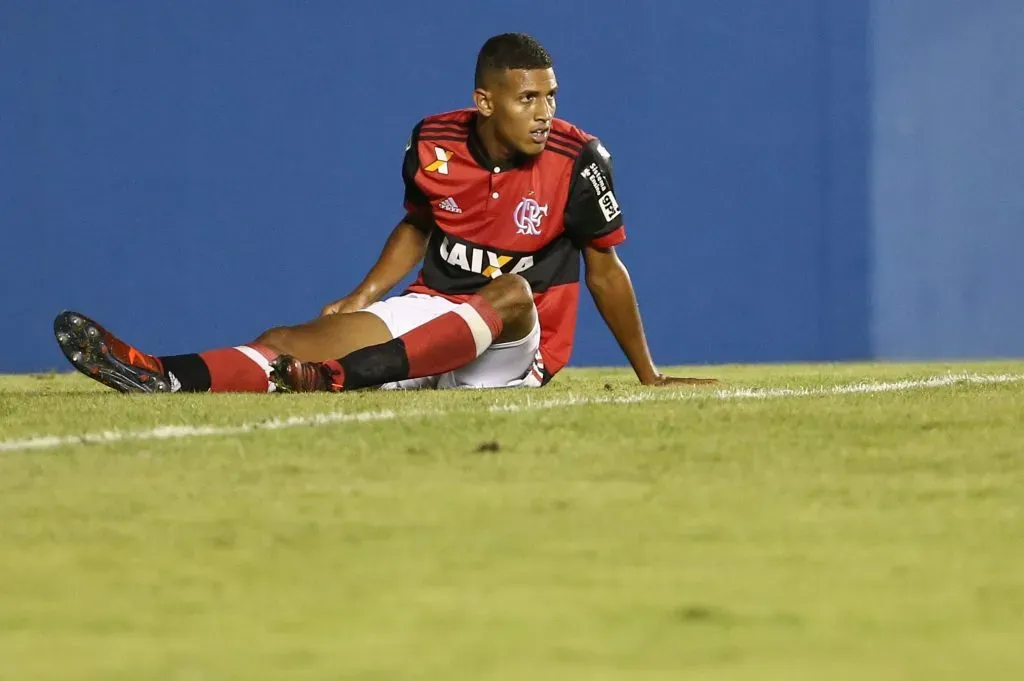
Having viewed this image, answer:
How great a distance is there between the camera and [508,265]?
3.43 metres

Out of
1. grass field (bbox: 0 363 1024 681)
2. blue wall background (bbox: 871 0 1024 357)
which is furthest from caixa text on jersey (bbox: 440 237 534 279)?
blue wall background (bbox: 871 0 1024 357)

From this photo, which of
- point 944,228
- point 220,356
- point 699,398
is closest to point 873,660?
point 699,398

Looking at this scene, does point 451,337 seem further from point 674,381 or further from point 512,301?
point 674,381

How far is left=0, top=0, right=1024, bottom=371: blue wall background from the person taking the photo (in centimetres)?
564

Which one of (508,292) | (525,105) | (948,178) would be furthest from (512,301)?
(948,178)

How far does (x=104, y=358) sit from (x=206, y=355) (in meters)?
0.27

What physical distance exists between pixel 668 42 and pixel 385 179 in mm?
1191

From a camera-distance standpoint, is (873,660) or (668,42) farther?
(668,42)

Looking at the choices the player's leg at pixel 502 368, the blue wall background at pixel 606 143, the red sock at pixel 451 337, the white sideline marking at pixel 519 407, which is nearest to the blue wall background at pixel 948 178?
the blue wall background at pixel 606 143

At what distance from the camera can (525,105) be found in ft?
10.9

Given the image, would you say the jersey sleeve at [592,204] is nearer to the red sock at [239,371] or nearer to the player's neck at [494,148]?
the player's neck at [494,148]

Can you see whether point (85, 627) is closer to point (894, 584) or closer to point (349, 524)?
point (349, 524)

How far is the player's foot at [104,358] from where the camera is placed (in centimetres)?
287

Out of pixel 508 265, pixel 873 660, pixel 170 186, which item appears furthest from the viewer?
pixel 170 186
